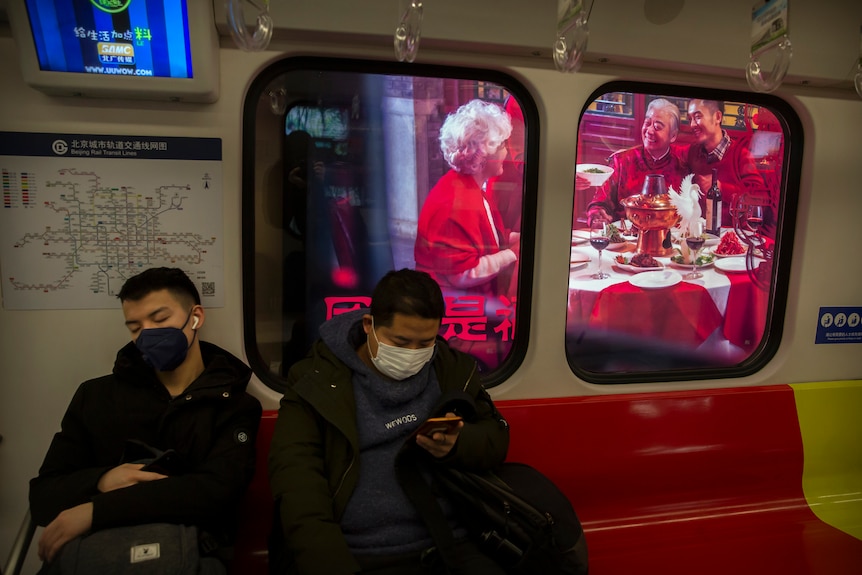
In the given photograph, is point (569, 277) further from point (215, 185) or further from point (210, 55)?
point (210, 55)

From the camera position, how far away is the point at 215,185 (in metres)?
2.19

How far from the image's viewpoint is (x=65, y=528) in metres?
1.56

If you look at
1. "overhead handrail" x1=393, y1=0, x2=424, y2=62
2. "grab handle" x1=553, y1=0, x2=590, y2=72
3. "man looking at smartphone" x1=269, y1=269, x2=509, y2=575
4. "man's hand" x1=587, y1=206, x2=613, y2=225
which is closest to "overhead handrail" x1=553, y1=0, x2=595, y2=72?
"grab handle" x1=553, y1=0, x2=590, y2=72

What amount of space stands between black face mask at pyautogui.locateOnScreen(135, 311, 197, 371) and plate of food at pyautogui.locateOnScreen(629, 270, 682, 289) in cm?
228

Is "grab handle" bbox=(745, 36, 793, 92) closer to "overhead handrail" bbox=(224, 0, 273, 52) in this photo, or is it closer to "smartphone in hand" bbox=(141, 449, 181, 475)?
"overhead handrail" bbox=(224, 0, 273, 52)

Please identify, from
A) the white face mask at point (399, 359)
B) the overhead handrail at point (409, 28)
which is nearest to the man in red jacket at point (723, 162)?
the overhead handrail at point (409, 28)

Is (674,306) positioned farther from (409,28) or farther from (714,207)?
(409,28)

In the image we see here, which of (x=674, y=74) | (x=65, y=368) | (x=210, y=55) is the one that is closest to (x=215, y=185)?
(x=210, y=55)

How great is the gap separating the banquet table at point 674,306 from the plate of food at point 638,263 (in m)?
0.02

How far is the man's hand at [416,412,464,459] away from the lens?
67.1 inches

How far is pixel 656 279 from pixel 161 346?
249 centimetres

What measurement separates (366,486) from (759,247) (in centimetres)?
259

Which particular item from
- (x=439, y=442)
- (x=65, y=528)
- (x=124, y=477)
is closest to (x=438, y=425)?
(x=439, y=442)

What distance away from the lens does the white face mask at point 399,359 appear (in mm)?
1733
